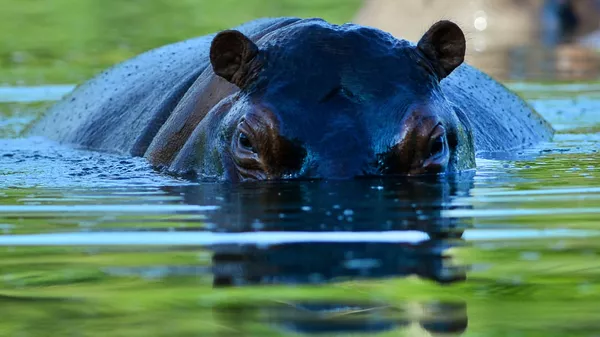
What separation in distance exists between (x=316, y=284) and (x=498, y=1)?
1772 centimetres

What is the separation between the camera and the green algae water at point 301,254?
3.42 m

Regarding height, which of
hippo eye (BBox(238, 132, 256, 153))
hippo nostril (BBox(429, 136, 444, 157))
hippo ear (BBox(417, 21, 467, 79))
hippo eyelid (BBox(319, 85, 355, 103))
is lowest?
hippo nostril (BBox(429, 136, 444, 157))

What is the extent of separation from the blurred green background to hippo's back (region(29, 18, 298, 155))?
5669 millimetres

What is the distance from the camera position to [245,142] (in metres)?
6.13

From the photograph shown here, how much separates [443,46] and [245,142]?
3.99 ft

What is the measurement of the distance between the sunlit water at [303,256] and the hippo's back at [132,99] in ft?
4.30

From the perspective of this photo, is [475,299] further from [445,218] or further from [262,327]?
[445,218]

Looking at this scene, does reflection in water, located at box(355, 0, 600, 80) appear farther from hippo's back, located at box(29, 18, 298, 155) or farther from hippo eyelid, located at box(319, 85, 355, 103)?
hippo eyelid, located at box(319, 85, 355, 103)

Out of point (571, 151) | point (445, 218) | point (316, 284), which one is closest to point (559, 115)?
point (571, 151)

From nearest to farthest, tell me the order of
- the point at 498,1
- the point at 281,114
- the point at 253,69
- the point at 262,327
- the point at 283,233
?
the point at 262,327, the point at 283,233, the point at 281,114, the point at 253,69, the point at 498,1

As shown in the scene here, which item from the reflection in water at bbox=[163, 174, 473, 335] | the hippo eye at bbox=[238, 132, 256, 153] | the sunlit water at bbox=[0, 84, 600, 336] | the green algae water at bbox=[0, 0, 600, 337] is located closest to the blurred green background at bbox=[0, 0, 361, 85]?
the green algae water at bbox=[0, 0, 600, 337]

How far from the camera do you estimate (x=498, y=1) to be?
20938 mm

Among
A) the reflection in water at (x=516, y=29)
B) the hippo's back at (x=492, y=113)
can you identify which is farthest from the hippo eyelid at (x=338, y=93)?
the reflection in water at (x=516, y=29)

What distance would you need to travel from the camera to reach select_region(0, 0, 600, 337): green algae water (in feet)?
11.2
